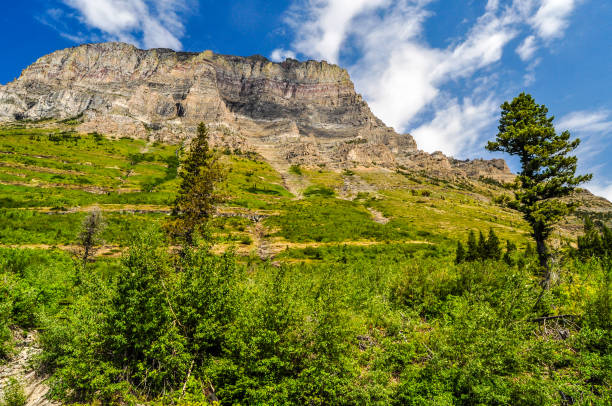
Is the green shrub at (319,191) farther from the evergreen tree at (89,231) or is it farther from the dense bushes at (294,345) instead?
the dense bushes at (294,345)

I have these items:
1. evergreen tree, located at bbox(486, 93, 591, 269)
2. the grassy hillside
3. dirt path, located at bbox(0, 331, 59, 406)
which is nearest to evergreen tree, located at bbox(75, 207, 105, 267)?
the grassy hillside

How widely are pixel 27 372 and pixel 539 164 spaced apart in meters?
28.8

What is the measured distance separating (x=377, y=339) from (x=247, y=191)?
10353 centimetres

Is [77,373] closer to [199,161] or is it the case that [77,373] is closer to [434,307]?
[434,307]

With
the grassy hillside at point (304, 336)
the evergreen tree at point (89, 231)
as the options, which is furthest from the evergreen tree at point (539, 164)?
the evergreen tree at point (89, 231)

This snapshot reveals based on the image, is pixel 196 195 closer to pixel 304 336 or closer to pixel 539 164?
pixel 304 336

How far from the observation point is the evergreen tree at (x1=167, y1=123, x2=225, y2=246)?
2408cm

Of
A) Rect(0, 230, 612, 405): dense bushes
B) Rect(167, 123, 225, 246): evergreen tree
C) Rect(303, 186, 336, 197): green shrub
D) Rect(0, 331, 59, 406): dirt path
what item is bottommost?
Rect(0, 331, 59, 406): dirt path

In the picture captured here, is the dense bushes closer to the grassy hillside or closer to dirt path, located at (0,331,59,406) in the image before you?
the grassy hillside

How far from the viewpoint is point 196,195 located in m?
25.4

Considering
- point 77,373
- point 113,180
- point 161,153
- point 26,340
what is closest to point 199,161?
point 26,340

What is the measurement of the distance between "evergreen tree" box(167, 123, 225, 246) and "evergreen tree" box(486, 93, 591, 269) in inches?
917

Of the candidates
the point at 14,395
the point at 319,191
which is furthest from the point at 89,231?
the point at 319,191

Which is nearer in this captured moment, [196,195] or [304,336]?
[304,336]
